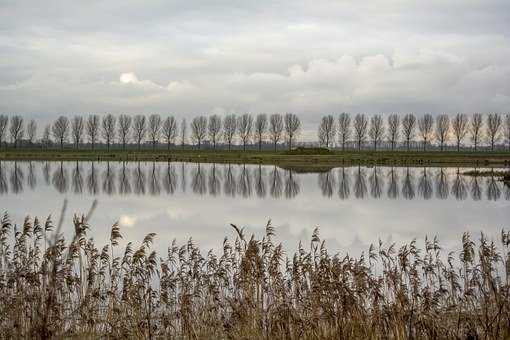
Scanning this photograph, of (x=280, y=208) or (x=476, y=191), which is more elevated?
(x=280, y=208)

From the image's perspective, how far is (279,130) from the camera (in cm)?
15200

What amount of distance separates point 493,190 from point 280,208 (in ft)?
75.6

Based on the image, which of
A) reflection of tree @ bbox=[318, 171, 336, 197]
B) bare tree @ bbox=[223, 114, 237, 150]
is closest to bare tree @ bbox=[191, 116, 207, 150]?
bare tree @ bbox=[223, 114, 237, 150]

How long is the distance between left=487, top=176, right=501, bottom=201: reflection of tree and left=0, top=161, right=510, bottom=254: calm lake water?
7cm

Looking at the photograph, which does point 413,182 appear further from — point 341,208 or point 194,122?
point 194,122

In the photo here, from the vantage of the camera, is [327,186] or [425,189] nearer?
[425,189]

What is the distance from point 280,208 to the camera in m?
33.1

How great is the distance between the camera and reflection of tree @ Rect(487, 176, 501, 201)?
41.0m

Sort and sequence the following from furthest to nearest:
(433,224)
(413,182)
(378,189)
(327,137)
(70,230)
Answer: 1. (327,137)
2. (413,182)
3. (378,189)
4. (433,224)
5. (70,230)

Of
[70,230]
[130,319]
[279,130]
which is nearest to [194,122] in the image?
[279,130]

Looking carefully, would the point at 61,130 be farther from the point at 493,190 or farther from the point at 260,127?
the point at 493,190

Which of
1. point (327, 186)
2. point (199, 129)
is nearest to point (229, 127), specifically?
point (199, 129)

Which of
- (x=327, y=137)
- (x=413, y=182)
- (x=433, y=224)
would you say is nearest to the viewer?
(x=433, y=224)

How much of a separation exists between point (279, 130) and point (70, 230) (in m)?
132
